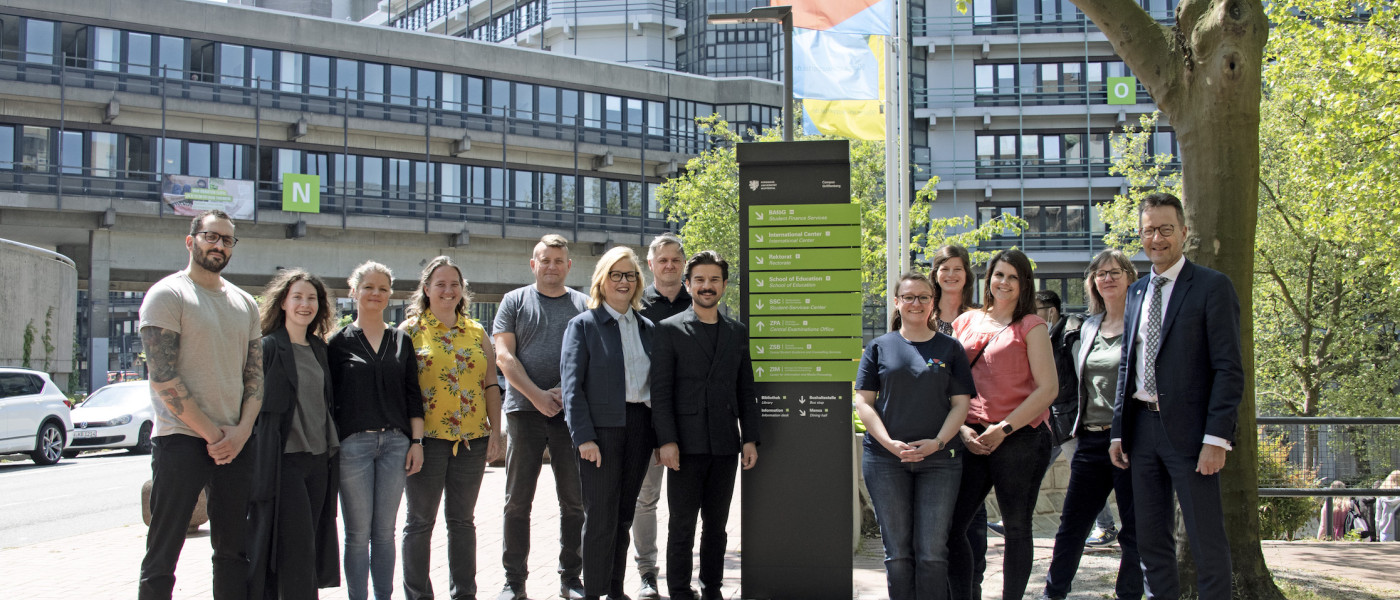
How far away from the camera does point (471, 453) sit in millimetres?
6102

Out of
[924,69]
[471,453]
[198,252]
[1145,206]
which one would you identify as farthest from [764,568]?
[924,69]

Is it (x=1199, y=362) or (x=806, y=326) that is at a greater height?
(x=806, y=326)

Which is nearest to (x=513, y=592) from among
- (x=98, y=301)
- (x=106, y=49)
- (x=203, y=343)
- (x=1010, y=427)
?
(x=203, y=343)

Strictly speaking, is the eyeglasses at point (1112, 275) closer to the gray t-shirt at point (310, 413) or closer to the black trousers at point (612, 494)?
the black trousers at point (612, 494)

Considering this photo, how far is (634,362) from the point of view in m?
6.10

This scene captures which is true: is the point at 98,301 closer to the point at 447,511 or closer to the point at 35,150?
the point at 35,150

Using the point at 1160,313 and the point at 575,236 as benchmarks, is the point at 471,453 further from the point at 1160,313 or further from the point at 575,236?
the point at 575,236

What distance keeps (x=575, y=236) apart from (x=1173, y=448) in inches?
1644

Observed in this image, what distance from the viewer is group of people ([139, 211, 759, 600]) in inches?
202

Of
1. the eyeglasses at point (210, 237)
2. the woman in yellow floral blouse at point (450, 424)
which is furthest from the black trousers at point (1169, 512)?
the eyeglasses at point (210, 237)

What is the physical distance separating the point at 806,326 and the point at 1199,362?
220 centimetres

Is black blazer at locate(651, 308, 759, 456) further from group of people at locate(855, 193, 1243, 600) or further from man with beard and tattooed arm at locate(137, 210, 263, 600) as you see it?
man with beard and tattooed arm at locate(137, 210, 263, 600)

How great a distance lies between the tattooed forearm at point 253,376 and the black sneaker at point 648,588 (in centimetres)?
250

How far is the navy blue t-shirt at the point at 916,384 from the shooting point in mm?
5477
